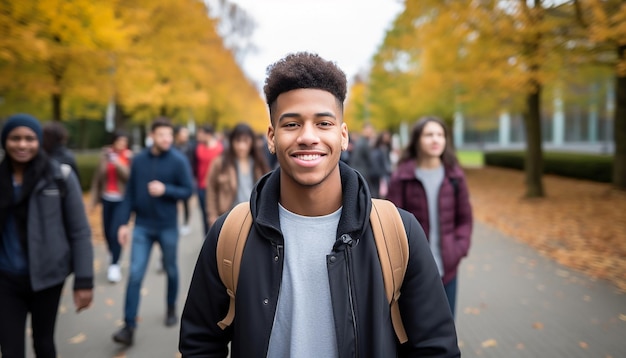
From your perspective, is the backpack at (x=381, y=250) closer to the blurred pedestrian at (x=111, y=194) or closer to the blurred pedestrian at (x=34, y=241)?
the blurred pedestrian at (x=34, y=241)

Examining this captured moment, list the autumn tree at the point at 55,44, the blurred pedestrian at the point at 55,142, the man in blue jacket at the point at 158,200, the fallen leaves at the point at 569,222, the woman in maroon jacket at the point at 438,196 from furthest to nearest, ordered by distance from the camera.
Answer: the autumn tree at the point at 55,44 < the fallen leaves at the point at 569,222 < the blurred pedestrian at the point at 55,142 < the man in blue jacket at the point at 158,200 < the woman in maroon jacket at the point at 438,196

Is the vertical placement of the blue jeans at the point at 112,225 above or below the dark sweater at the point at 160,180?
below

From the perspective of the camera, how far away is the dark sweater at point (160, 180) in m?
5.04

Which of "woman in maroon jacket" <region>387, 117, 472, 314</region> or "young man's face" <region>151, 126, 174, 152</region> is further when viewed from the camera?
"young man's face" <region>151, 126, 174, 152</region>

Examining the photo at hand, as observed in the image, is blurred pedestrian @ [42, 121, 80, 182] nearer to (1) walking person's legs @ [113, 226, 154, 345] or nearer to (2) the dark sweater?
(2) the dark sweater

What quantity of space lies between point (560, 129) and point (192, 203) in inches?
1711

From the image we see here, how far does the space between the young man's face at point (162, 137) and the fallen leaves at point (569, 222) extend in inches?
221

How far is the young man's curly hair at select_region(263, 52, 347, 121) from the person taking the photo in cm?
169

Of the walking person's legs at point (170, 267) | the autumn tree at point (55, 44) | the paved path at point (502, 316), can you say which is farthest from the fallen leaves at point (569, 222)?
the autumn tree at point (55, 44)

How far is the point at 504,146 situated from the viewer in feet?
175

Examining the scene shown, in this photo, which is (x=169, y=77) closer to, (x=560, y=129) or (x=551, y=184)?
(x=551, y=184)

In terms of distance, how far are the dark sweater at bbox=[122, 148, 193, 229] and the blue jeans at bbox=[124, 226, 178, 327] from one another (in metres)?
0.09

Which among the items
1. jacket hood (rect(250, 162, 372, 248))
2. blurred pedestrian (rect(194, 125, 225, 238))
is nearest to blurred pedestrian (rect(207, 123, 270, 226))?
blurred pedestrian (rect(194, 125, 225, 238))

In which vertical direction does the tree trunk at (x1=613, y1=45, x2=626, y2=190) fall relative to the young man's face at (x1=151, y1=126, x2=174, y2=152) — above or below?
below
